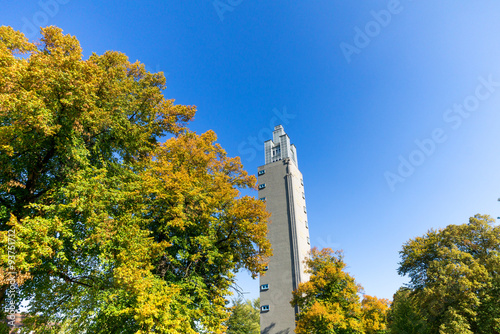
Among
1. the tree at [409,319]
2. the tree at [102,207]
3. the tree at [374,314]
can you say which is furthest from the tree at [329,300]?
the tree at [102,207]

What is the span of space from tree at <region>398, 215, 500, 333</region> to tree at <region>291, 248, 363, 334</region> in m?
6.05

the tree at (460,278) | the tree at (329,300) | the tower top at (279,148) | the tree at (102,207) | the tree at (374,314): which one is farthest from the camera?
the tower top at (279,148)

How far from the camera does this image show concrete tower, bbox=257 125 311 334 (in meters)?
38.9

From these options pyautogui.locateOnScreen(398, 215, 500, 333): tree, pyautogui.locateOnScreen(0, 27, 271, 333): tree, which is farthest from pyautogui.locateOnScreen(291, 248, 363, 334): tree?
pyautogui.locateOnScreen(0, 27, 271, 333): tree

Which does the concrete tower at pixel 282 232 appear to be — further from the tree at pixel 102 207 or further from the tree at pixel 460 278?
the tree at pixel 102 207

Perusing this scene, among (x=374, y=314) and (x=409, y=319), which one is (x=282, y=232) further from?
(x=409, y=319)

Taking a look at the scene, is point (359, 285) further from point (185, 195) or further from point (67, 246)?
point (67, 246)

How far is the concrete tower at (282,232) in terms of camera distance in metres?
38.9

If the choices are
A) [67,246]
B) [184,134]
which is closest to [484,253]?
[184,134]

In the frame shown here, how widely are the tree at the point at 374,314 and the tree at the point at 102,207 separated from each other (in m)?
17.2

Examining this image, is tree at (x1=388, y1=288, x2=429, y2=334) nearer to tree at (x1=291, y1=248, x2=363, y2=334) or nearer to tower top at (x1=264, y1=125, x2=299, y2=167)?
tree at (x1=291, y1=248, x2=363, y2=334)

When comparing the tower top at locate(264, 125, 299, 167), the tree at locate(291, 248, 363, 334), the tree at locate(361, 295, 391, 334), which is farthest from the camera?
the tower top at locate(264, 125, 299, 167)

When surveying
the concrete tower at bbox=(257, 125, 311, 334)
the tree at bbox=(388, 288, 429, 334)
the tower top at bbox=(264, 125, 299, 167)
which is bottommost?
the tree at bbox=(388, 288, 429, 334)

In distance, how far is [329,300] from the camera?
82.8 feet
